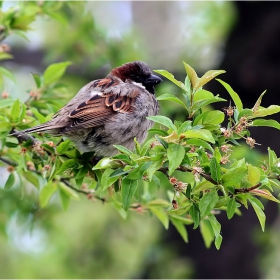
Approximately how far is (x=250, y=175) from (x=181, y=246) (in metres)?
4.56

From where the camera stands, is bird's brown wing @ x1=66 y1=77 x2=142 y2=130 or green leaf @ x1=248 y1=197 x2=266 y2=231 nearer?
green leaf @ x1=248 y1=197 x2=266 y2=231

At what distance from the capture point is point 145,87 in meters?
3.99

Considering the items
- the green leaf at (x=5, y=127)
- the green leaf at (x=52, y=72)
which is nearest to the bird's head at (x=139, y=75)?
the green leaf at (x=52, y=72)

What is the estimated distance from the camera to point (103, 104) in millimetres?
3406

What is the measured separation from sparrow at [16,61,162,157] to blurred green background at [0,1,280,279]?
138cm

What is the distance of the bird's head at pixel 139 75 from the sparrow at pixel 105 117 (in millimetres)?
237

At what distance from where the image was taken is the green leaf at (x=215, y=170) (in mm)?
2195

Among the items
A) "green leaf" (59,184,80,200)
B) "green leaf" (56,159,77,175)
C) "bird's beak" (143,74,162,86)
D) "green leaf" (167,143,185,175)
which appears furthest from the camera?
"bird's beak" (143,74,162,86)

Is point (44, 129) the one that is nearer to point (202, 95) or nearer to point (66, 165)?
point (66, 165)

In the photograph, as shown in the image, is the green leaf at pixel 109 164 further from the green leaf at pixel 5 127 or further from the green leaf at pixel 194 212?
the green leaf at pixel 5 127

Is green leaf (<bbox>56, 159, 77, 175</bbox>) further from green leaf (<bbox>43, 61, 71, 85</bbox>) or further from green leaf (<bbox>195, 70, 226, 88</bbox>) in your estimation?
green leaf (<bbox>43, 61, 71, 85</bbox>)

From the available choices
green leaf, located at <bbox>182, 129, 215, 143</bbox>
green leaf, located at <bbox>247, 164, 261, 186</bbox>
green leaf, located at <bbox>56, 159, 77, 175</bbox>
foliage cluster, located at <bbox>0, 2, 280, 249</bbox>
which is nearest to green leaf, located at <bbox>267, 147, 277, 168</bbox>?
foliage cluster, located at <bbox>0, 2, 280, 249</bbox>

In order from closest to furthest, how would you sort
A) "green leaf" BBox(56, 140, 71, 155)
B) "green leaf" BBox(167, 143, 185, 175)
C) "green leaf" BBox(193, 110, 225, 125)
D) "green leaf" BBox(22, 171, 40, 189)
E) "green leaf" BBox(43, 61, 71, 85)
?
1. "green leaf" BBox(167, 143, 185, 175)
2. "green leaf" BBox(193, 110, 225, 125)
3. "green leaf" BBox(56, 140, 71, 155)
4. "green leaf" BBox(22, 171, 40, 189)
5. "green leaf" BBox(43, 61, 71, 85)

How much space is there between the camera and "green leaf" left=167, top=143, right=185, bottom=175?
2.07 metres
